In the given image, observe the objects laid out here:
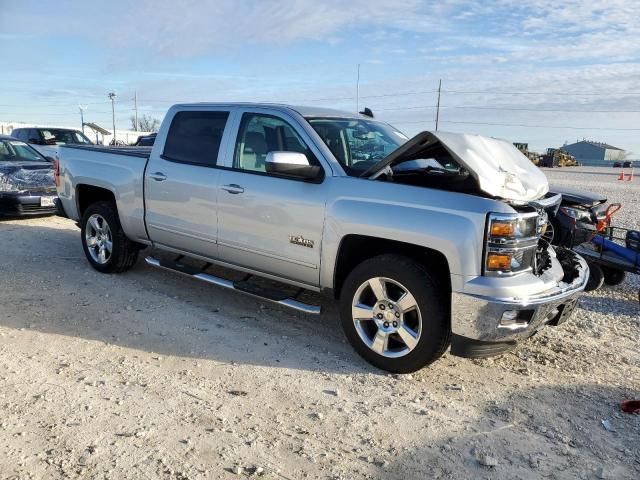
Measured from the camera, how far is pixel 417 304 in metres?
3.71

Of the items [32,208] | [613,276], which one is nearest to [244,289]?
[613,276]

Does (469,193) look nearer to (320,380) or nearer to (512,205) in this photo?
(512,205)

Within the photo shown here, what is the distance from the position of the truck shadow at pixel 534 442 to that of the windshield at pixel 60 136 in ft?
47.7

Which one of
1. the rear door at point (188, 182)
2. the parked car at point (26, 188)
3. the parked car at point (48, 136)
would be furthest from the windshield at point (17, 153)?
the rear door at point (188, 182)

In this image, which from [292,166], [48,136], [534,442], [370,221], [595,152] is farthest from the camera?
[595,152]

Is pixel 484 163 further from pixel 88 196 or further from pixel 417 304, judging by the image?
pixel 88 196

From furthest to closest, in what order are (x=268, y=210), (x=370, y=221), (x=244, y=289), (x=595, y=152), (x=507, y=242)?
(x=595, y=152)
(x=244, y=289)
(x=268, y=210)
(x=370, y=221)
(x=507, y=242)

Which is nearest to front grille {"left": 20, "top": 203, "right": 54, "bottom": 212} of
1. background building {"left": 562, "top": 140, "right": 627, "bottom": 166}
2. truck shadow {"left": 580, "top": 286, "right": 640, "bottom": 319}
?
truck shadow {"left": 580, "top": 286, "right": 640, "bottom": 319}

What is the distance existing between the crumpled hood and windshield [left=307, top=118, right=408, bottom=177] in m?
6.88

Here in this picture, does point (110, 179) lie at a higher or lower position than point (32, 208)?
higher

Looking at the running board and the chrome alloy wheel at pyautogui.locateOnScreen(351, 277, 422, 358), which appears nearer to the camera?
the chrome alloy wheel at pyautogui.locateOnScreen(351, 277, 422, 358)

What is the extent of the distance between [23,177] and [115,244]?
4.61m

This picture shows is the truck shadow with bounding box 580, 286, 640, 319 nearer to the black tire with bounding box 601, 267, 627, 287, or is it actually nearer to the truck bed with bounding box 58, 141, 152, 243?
the black tire with bounding box 601, 267, 627, 287

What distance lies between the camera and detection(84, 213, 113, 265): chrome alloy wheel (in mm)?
6098
